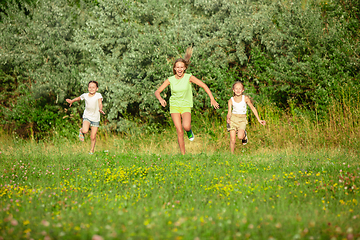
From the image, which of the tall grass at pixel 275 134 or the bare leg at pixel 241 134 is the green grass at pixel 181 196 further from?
the tall grass at pixel 275 134

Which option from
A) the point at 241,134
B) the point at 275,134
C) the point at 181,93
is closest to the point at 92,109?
the point at 181,93

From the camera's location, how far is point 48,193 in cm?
500

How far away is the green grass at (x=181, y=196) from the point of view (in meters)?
3.27

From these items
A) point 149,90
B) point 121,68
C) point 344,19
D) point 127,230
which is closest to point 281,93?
point 344,19

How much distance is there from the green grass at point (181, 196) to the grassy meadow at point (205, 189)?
18 millimetres

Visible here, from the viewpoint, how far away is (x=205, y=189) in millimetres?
5125

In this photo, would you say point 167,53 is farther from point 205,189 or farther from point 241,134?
point 205,189

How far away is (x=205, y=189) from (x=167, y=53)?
19.5 ft

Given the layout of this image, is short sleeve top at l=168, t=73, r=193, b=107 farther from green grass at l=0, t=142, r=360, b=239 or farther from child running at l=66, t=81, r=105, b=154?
child running at l=66, t=81, r=105, b=154

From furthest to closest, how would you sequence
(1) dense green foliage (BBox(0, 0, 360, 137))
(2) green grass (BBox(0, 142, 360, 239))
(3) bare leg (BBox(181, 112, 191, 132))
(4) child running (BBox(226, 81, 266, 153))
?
1. (1) dense green foliage (BBox(0, 0, 360, 137))
2. (4) child running (BBox(226, 81, 266, 153))
3. (3) bare leg (BBox(181, 112, 191, 132))
4. (2) green grass (BBox(0, 142, 360, 239))

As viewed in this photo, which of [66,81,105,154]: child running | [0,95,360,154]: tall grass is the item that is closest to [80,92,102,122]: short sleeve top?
[66,81,105,154]: child running

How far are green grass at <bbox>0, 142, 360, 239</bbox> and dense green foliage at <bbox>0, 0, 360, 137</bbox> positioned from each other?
285cm

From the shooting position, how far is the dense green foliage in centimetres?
936

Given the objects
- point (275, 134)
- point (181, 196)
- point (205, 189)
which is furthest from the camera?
point (275, 134)
